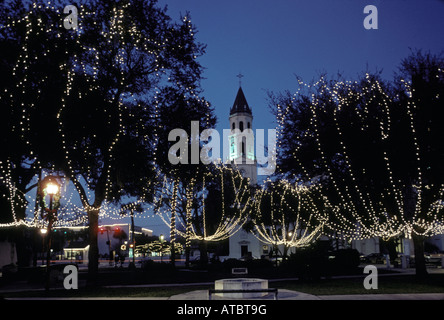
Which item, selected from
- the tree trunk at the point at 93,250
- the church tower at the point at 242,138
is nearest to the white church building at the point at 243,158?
the church tower at the point at 242,138

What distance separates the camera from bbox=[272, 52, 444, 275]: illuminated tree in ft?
68.5

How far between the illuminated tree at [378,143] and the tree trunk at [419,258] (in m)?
0.05

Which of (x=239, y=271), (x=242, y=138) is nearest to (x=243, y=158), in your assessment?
(x=242, y=138)

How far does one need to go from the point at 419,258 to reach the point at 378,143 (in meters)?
7.20

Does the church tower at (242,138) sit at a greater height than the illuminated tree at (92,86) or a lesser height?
greater

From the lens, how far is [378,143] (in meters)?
21.7

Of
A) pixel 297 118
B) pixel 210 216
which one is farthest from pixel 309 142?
pixel 210 216

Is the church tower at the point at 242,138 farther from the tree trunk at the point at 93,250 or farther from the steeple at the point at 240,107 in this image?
the tree trunk at the point at 93,250

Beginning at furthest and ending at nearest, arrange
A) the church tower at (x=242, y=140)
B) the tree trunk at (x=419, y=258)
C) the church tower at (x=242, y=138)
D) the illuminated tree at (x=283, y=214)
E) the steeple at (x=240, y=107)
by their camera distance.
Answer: the steeple at (x=240, y=107) → the church tower at (x=242, y=138) → the church tower at (x=242, y=140) → the illuminated tree at (x=283, y=214) → the tree trunk at (x=419, y=258)

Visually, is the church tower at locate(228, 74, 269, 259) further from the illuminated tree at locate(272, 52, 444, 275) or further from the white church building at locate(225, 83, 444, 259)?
the illuminated tree at locate(272, 52, 444, 275)

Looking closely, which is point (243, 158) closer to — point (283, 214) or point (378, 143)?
point (283, 214)

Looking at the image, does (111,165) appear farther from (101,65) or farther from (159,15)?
(159,15)

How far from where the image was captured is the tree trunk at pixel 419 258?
22875 millimetres

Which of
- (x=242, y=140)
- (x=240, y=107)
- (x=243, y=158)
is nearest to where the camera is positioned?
(x=243, y=158)
